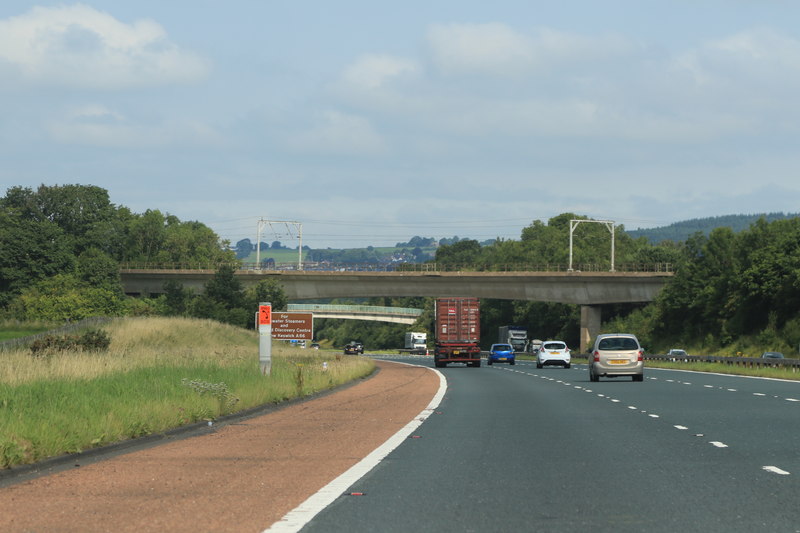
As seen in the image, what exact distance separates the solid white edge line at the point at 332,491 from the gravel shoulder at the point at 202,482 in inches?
4.6

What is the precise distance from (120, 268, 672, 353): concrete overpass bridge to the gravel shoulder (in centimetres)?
8109

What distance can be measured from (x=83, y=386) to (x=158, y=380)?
2.98 metres

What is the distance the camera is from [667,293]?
9762cm

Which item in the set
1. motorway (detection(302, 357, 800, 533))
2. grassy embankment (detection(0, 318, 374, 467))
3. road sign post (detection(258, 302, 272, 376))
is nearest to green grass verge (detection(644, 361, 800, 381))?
grassy embankment (detection(0, 318, 374, 467))

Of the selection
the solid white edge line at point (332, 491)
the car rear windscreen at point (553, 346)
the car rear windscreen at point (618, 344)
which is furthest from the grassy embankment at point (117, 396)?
the car rear windscreen at point (553, 346)

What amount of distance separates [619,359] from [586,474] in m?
27.9

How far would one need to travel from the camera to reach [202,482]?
38.9 feet

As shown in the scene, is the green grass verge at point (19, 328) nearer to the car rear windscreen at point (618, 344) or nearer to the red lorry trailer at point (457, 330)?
the red lorry trailer at point (457, 330)

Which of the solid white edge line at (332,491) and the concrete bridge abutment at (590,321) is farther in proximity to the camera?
the concrete bridge abutment at (590,321)

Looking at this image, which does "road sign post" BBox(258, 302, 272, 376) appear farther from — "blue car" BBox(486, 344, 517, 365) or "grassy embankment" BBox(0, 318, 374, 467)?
"blue car" BBox(486, 344, 517, 365)

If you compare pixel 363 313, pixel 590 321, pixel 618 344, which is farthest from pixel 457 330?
pixel 363 313

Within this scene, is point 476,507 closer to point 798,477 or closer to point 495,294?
point 798,477

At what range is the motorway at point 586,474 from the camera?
9.41m

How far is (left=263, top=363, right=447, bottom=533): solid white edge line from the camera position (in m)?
9.16
